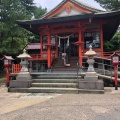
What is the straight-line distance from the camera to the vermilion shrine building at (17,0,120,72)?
43.4 ft

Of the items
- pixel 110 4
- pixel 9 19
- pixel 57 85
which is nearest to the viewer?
pixel 57 85

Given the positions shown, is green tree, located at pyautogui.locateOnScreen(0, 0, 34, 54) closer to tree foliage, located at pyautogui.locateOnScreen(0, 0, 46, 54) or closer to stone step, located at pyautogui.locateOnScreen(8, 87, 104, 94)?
tree foliage, located at pyautogui.locateOnScreen(0, 0, 46, 54)

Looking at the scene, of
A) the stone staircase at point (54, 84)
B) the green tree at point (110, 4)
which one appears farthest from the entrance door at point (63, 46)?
the green tree at point (110, 4)

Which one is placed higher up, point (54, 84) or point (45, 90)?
point (54, 84)

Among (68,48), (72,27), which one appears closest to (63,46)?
(68,48)

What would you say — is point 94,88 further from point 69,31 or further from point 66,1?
point 66,1

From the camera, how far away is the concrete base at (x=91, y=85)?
31.0ft

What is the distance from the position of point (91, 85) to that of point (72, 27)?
6.34 m

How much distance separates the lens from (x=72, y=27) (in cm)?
1445

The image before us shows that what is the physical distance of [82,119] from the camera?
17.0 ft

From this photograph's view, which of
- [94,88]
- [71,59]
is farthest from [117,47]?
[94,88]

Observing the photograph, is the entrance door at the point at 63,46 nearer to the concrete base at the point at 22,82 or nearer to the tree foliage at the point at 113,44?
the concrete base at the point at 22,82

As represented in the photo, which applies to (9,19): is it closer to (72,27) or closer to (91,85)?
(72,27)

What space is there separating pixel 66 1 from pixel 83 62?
5.50 metres
